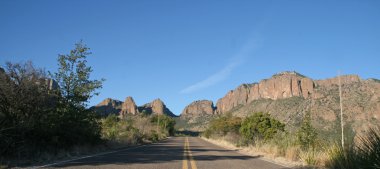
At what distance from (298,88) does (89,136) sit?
12711 centimetres

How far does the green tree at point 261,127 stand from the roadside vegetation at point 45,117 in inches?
546

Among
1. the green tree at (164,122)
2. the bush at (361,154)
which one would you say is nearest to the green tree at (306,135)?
the bush at (361,154)

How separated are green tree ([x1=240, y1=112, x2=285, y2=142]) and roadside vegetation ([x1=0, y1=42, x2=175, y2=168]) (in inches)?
546

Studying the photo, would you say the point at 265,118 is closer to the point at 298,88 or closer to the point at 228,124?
the point at 228,124

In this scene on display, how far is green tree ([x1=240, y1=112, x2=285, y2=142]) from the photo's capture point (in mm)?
30987

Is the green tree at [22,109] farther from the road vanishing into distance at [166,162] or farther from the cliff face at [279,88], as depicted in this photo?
the cliff face at [279,88]

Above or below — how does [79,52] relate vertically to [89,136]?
above

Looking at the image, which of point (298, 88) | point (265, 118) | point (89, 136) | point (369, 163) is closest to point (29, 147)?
point (89, 136)

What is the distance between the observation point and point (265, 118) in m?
32.9

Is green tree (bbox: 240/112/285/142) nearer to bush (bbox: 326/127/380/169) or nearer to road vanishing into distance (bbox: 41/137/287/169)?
road vanishing into distance (bbox: 41/137/287/169)

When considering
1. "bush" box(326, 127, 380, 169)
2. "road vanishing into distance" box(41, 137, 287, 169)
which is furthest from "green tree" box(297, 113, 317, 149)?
"bush" box(326, 127, 380, 169)

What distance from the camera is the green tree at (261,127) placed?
31.0 m

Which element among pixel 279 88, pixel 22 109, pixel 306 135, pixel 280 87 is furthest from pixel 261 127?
pixel 279 88

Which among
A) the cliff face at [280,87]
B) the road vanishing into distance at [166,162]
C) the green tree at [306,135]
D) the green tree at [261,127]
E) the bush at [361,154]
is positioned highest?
the cliff face at [280,87]
